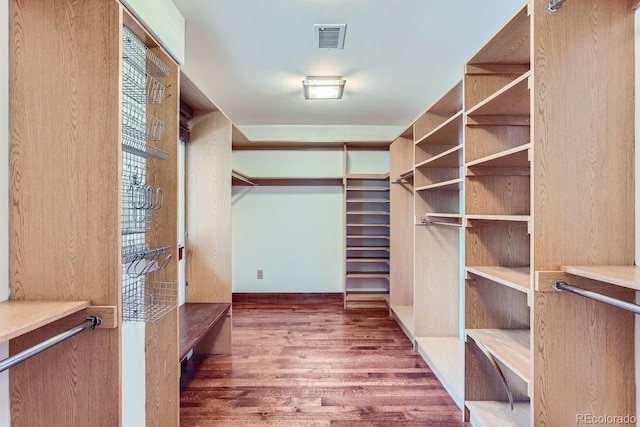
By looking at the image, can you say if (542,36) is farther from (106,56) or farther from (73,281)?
(73,281)

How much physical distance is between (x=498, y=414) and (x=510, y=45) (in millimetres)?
1962

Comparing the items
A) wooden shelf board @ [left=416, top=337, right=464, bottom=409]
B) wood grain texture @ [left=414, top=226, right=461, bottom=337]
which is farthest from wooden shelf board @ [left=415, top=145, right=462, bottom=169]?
wooden shelf board @ [left=416, top=337, right=464, bottom=409]

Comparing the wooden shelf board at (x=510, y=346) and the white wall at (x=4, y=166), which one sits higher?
the white wall at (x=4, y=166)

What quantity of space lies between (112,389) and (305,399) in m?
1.32

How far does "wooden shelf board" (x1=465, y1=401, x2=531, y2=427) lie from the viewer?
68.0 inches

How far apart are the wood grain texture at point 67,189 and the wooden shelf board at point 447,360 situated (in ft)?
6.29

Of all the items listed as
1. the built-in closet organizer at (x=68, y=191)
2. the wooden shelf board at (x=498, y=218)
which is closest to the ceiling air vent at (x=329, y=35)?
the built-in closet organizer at (x=68, y=191)

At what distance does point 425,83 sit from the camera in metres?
3.11

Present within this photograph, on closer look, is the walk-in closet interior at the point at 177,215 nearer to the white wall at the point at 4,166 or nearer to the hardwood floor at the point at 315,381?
the white wall at the point at 4,166

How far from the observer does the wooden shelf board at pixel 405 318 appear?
10.2ft

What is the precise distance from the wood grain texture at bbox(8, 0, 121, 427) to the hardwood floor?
98cm

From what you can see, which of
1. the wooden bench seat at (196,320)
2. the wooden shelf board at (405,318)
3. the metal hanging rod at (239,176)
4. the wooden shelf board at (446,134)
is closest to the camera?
the wooden bench seat at (196,320)

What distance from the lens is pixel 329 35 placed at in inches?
87.4

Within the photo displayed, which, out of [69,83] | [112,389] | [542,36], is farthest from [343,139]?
[112,389]
